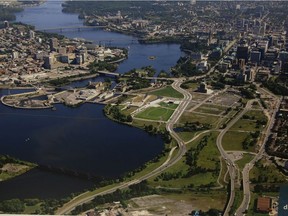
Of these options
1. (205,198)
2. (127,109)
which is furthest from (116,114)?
(205,198)

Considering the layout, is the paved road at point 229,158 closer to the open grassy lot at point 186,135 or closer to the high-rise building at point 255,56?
the open grassy lot at point 186,135

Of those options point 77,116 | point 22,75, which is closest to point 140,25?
point 22,75

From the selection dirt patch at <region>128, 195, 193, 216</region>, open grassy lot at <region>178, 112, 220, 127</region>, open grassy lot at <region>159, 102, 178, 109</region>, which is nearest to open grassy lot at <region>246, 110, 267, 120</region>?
open grassy lot at <region>178, 112, 220, 127</region>

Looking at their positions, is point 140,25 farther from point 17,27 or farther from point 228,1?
point 228,1

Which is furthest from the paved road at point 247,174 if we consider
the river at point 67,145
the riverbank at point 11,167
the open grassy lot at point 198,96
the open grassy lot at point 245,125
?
the riverbank at point 11,167

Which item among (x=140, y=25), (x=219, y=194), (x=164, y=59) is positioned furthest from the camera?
(x=140, y=25)

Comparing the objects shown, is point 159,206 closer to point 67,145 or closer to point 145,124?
point 67,145
